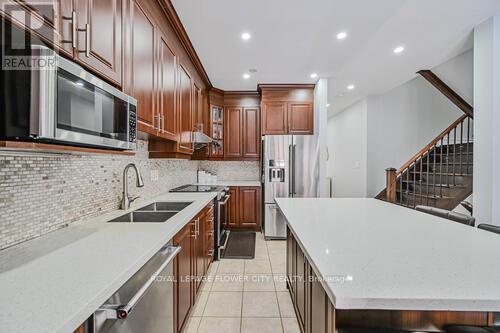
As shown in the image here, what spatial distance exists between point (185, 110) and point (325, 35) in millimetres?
1834

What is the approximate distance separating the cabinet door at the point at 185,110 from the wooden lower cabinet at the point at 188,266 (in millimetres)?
927

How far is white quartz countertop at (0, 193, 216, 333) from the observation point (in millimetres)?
625

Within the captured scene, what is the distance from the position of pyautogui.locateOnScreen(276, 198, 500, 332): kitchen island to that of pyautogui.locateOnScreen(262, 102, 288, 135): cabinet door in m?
2.85

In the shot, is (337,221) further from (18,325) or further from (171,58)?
(171,58)

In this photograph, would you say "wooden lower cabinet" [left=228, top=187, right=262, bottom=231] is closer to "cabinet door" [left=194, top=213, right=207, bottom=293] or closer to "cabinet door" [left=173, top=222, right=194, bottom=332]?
"cabinet door" [left=194, top=213, right=207, bottom=293]

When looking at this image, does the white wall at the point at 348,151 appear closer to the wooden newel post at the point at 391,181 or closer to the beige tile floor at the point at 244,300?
the wooden newel post at the point at 391,181

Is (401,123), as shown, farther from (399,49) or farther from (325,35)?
(325,35)

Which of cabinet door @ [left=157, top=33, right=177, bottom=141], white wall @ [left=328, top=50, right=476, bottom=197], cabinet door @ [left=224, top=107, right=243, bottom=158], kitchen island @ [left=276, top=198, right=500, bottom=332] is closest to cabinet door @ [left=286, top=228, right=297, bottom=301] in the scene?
kitchen island @ [left=276, top=198, right=500, bottom=332]

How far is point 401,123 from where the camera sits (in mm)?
5375

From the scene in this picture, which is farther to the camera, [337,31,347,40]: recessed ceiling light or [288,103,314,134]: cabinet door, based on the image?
[288,103,314,134]: cabinet door

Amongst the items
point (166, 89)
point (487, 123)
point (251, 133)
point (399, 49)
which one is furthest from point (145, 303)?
point (399, 49)

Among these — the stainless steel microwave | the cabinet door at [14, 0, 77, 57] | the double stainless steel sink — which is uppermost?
the cabinet door at [14, 0, 77, 57]

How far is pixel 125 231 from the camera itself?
1.35 m

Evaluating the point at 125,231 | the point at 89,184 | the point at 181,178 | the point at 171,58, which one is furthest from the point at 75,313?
the point at 181,178
